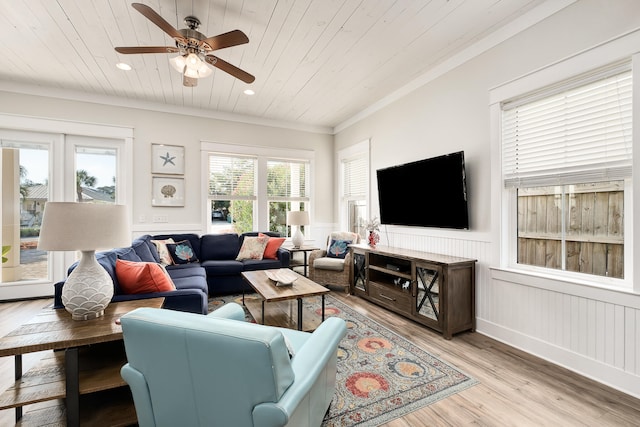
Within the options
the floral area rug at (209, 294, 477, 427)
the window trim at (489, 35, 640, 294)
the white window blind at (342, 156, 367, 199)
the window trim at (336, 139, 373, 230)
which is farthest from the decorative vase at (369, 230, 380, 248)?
the window trim at (489, 35, 640, 294)

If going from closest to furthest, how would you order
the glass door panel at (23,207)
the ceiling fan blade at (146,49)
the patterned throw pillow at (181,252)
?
the ceiling fan blade at (146,49) → the glass door panel at (23,207) → the patterned throw pillow at (181,252)

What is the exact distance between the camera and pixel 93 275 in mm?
1681

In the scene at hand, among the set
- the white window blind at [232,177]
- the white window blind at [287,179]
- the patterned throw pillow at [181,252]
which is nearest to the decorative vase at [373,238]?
the white window blind at [287,179]

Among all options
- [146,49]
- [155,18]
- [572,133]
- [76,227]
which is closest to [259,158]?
[146,49]

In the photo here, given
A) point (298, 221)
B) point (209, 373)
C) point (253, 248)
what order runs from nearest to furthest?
point (209, 373) < point (253, 248) < point (298, 221)

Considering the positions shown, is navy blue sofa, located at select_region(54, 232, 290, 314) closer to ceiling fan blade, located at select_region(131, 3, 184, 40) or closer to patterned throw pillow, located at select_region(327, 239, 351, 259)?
patterned throw pillow, located at select_region(327, 239, 351, 259)

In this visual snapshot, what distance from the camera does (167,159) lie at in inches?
184

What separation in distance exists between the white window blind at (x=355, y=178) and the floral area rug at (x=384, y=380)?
2742mm

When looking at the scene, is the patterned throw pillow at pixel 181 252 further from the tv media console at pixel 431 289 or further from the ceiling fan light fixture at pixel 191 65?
the tv media console at pixel 431 289

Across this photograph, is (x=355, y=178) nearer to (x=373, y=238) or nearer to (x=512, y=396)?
(x=373, y=238)

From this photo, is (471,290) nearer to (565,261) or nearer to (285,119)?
(565,261)

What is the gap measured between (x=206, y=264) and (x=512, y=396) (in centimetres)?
366

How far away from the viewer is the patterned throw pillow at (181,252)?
4.15 m

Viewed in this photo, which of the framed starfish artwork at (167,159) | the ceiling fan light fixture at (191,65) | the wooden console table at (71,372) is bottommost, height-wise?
the wooden console table at (71,372)
